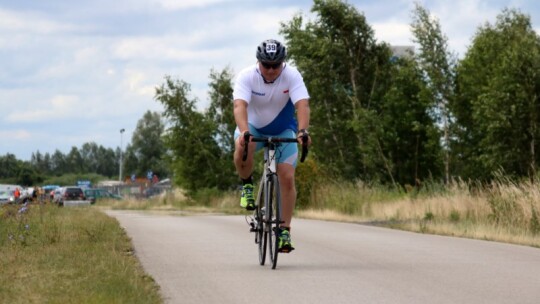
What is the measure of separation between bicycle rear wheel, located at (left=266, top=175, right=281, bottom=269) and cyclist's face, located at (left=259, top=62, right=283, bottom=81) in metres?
1.04

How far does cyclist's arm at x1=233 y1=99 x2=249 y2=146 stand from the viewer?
9.74 metres

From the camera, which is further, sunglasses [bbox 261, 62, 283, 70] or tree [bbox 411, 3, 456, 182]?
tree [bbox 411, 3, 456, 182]

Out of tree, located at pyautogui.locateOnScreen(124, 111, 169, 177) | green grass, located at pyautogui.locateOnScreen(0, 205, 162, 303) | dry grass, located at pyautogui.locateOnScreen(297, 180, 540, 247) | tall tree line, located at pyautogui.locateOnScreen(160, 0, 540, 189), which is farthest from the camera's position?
tree, located at pyautogui.locateOnScreen(124, 111, 169, 177)

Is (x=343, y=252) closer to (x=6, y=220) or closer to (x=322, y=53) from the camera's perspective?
(x=6, y=220)

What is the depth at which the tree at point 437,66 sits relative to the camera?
48000mm

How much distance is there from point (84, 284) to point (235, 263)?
2605 mm

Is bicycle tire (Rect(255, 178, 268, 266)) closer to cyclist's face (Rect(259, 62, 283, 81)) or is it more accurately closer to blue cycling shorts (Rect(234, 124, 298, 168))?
blue cycling shorts (Rect(234, 124, 298, 168))

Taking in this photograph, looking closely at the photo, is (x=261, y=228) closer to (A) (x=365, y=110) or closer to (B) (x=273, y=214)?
(B) (x=273, y=214)

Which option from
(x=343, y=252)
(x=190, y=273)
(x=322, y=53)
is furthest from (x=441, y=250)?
(x=322, y=53)

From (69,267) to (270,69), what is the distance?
2791 mm

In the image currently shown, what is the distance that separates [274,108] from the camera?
10.2 m

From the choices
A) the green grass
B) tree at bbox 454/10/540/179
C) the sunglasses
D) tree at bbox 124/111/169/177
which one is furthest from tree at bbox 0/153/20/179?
the sunglasses

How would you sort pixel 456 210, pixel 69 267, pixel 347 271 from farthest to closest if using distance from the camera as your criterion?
1. pixel 456 210
2. pixel 69 267
3. pixel 347 271

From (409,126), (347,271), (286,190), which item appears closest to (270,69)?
(286,190)
